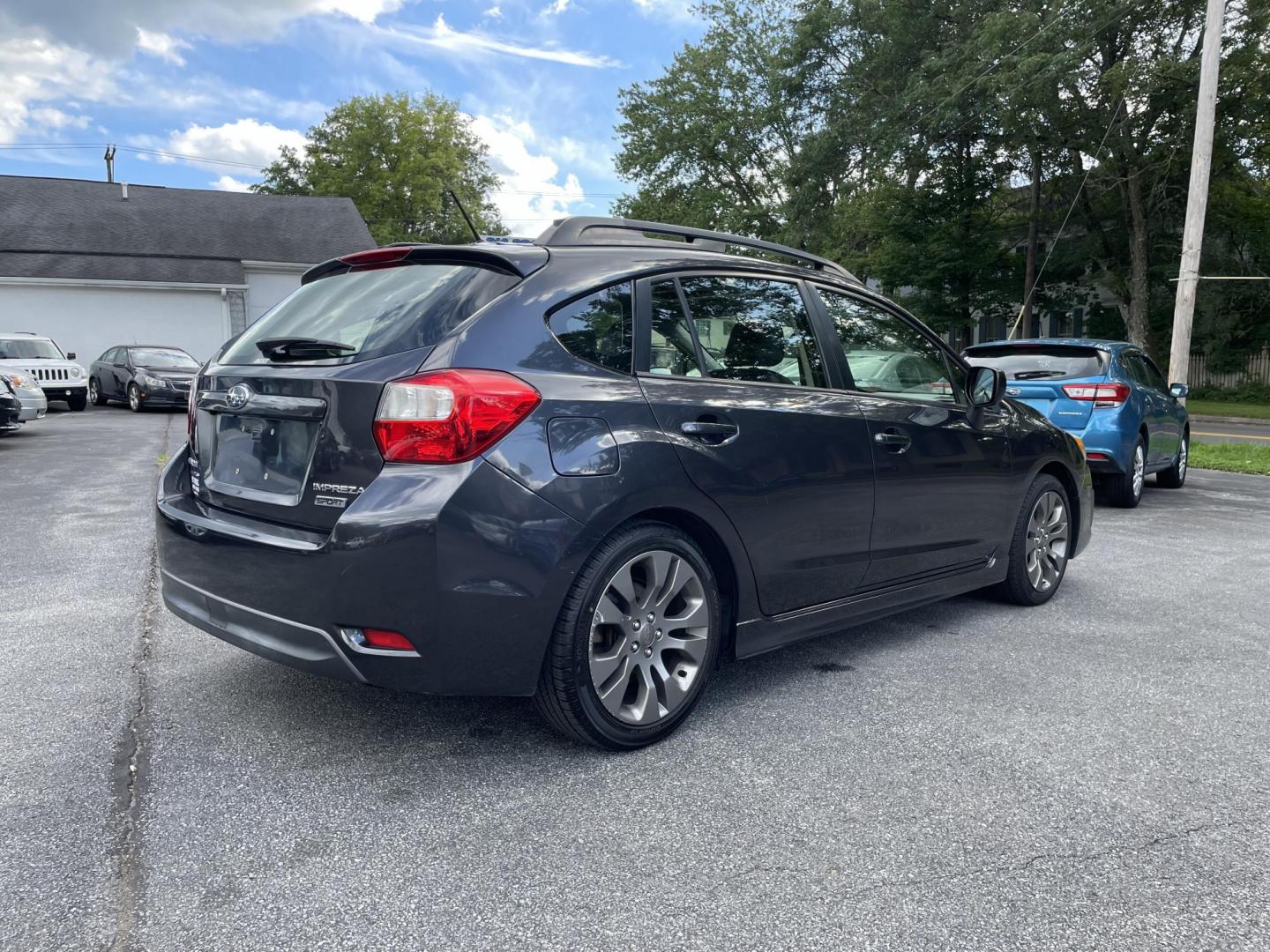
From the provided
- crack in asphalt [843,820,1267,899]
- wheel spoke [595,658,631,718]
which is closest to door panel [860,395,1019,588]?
wheel spoke [595,658,631,718]

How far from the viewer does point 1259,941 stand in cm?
218

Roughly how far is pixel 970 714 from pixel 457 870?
1989 mm

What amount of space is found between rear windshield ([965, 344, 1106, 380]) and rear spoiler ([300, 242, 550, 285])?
257 inches

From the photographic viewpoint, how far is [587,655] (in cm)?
298

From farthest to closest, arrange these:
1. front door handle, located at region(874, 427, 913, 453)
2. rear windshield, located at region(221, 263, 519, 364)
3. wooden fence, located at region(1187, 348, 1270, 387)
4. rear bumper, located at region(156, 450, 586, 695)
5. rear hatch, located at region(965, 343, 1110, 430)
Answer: wooden fence, located at region(1187, 348, 1270, 387), rear hatch, located at region(965, 343, 1110, 430), front door handle, located at region(874, 427, 913, 453), rear windshield, located at region(221, 263, 519, 364), rear bumper, located at region(156, 450, 586, 695)

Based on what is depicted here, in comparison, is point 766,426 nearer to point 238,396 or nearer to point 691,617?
point 691,617

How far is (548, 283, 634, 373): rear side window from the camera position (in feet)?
10.1

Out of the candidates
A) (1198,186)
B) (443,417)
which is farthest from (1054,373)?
(1198,186)

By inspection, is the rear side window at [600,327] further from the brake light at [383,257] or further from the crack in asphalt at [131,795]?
the crack in asphalt at [131,795]

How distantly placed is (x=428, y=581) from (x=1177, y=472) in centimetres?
993

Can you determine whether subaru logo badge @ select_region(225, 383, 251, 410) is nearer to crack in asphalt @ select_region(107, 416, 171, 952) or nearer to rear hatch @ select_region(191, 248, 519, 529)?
rear hatch @ select_region(191, 248, 519, 529)

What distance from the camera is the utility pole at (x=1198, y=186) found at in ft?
49.9

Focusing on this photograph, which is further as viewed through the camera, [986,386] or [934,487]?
[986,386]

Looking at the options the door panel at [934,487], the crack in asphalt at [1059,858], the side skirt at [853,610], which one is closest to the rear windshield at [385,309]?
the side skirt at [853,610]
